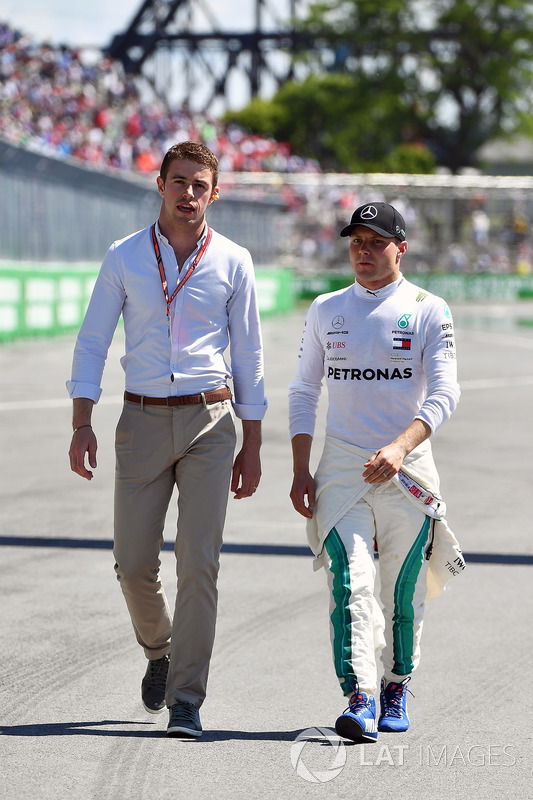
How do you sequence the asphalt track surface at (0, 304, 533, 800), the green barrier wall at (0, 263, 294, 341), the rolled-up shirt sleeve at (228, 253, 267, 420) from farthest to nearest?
the green barrier wall at (0, 263, 294, 341) → the rolled-up shirt sleeve at (228, 253, 267, 420) → the asphalt track surface at (0, 304, 533, 800)

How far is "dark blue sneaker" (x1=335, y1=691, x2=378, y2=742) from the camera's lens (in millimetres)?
4031

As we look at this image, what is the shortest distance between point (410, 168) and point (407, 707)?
6739cm

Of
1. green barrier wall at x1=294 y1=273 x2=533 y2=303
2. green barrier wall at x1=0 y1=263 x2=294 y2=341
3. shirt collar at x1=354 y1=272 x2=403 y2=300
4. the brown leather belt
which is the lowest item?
green barrier wall at x1=294 y1=273 x2=533 y2=303

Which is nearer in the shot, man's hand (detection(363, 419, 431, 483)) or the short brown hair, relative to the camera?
man's hand (detection(363, 419, 431, 483))

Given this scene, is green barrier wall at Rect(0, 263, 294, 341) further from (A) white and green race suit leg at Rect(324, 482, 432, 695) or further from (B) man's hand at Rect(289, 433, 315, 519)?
(A) white and green race suit leg at Rect(324, 482, 432, 695)

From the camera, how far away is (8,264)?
2002 cm

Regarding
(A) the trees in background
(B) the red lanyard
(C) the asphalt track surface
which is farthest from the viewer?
(A) the trees in background

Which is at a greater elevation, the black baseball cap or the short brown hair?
the short brown hair

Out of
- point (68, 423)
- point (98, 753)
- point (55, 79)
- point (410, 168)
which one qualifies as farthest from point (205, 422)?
point (410, 168)

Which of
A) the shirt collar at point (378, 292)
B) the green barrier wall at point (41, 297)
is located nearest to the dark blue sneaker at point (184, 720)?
the shirt collar at point (378, 292)

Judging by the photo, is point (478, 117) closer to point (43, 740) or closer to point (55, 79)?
point (55, 79)

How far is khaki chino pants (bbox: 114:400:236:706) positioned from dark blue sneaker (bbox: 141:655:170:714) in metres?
0.14

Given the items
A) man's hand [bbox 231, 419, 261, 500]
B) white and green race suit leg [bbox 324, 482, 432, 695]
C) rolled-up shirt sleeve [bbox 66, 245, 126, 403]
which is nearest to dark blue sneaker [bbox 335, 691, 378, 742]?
white and green race suit leg [bbox 324, 482, 432, 695]

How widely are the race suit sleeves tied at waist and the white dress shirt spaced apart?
1.05ft
